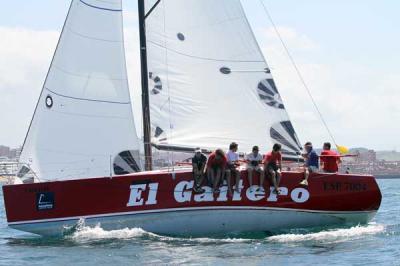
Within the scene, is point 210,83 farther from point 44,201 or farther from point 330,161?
point 44,201

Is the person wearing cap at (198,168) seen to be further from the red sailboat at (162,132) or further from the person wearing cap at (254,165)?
the person wearing cap at (254,165)

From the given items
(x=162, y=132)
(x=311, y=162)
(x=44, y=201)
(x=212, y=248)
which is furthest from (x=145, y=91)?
(x=212, y=248)

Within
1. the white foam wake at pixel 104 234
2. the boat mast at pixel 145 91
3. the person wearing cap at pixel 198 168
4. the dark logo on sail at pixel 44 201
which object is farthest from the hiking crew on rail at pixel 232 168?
the dark logo on sail at pixel 44 201

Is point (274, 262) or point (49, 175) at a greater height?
point (49, 175)

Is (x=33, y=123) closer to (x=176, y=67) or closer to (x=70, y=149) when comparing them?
(x=70, y=149)

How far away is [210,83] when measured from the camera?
19.1 metres

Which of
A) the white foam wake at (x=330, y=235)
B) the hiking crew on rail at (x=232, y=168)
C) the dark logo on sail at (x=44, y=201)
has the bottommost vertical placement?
the white foam wake at (x=330, y=235)

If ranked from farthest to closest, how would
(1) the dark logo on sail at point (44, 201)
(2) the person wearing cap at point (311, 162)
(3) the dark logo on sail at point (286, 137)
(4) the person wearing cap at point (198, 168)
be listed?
1. (3) the dark logo on sail at point (286, 137)
2. (1) the dark logo on sail at point (44, 201)
3. (2) the person wearing cap at point (311, 162)
4. (4) the person wearing cap at point (198, 168)

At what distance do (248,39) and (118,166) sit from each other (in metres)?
3.60

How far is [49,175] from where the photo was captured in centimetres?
1867

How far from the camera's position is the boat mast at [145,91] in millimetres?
18906

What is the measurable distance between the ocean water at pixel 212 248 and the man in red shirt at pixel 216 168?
108 centimetres

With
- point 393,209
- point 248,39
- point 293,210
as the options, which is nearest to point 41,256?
point 293,210

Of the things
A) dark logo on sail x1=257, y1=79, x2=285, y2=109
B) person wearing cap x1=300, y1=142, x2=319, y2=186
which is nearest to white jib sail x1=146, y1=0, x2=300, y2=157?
dark logo on sail x1=257, y1=79, x2=285, y2=109
